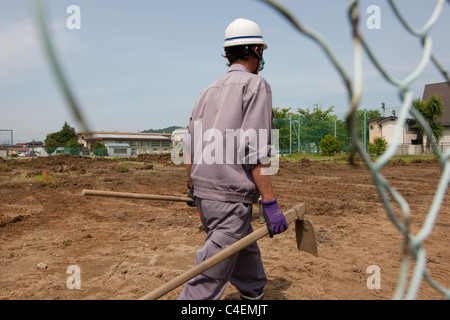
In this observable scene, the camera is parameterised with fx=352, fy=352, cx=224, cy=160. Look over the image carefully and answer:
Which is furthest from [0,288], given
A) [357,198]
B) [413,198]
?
[413,198]

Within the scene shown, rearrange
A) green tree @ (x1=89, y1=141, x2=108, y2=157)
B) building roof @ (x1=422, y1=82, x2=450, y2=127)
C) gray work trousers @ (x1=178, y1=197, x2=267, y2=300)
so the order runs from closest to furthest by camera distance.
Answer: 1. green tree @ (x1=89, y1=141, x2=108, y2=157)
2. gray work trousers @ (x1=178, y1=197, x2=267, y2=300)
3. building roof @ (x1=422, y1=82, x2=450, y2=127)

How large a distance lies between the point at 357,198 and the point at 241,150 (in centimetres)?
615

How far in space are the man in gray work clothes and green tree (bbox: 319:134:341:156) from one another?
23.5 meters

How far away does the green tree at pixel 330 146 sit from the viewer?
80.5ft

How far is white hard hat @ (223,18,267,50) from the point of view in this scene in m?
2.19

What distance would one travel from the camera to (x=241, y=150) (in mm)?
2002

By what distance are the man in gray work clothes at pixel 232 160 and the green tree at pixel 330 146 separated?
2351cm
